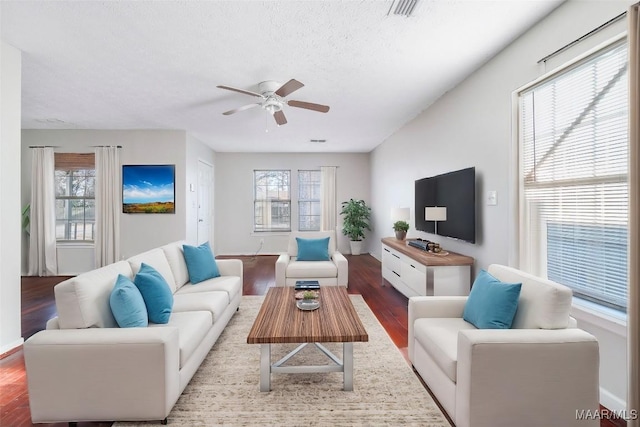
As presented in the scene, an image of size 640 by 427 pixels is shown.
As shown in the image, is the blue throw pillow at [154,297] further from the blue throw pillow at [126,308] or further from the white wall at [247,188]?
the white wall at [247,188]

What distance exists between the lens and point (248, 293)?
174 inches

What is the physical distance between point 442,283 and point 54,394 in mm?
3102

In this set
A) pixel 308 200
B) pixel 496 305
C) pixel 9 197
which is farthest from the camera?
pixel 308 200

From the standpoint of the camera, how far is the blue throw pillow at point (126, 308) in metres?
1.86

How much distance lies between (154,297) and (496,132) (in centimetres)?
321

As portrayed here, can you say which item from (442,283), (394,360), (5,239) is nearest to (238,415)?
(394,360)

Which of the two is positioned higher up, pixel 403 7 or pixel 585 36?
pixel 403 7

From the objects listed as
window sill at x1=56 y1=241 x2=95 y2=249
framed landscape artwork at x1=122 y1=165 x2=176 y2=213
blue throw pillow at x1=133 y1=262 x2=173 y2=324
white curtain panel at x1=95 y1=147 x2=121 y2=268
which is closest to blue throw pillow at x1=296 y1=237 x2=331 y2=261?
blue throw pillow at x1=133 y1=262 x2=173 y2=324

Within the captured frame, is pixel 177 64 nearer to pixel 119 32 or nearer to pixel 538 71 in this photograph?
pixel 119 32

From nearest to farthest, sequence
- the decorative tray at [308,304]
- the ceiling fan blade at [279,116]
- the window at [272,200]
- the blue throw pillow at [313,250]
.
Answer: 1. the decorative tray at [308,304]
2. the ceiling fan blade at [279,116]
3. the blue throw pillow at [313,250]
4. the window at [272,200]

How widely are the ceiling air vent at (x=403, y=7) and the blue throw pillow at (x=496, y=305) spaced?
76.3 inches

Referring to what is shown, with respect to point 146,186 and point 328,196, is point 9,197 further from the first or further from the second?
point 328,196

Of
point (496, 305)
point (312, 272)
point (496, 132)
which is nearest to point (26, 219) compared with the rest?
point (312, 272)

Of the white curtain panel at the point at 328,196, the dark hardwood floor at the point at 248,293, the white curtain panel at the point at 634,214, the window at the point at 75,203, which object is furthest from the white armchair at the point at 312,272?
the window at the point at 75,203
